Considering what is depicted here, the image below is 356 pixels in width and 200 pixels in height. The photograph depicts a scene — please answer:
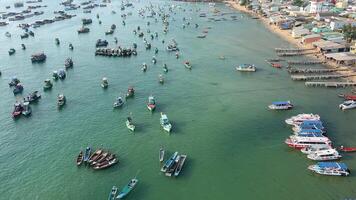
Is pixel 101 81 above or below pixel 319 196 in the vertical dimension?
above

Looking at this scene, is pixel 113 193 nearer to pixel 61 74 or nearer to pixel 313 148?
pixel 313 148

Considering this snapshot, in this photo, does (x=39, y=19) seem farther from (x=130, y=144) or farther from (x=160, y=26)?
(x=130, y=144)

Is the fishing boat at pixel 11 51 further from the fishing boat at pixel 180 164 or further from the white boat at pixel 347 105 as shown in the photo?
the white boat at pixel 347 105

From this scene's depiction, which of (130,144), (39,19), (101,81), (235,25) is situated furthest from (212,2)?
(130,144)

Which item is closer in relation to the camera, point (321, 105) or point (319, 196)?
point (319, 196)

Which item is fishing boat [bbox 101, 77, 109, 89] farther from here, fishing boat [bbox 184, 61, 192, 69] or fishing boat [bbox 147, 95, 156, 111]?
fishing boat [bbox 184, 61, 192, 69]

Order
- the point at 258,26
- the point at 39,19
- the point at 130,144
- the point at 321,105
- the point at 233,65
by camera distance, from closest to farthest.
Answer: the point at 130,144, the point at 321,105, the point at 233,65, the point at 258,26, the point at 39,19

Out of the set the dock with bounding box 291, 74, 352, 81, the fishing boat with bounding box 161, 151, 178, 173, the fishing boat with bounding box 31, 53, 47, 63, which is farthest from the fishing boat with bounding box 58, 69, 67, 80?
the dock with bounding box 291, 74, 352, 81
